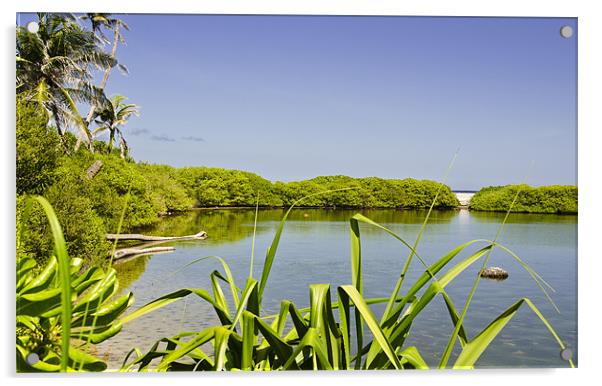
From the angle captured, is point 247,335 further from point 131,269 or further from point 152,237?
point 152,237

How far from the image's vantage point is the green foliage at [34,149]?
2641 mm

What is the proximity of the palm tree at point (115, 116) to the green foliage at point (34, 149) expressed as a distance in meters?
0.24

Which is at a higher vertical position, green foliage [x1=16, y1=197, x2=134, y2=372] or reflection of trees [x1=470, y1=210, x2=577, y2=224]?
reflection of trees [x1=470, y1=210, x2=577, y2=224]

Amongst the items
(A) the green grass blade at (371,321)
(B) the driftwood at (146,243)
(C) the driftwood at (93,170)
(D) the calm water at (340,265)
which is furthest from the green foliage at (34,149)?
(A) the green grass blade at (371,321)

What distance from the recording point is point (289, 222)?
3260 millimetres

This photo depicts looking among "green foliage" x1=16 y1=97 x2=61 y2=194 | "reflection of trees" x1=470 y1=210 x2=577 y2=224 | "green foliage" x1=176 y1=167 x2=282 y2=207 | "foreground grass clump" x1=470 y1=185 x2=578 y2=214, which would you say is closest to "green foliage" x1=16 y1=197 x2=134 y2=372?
"green foliage" x1=16 y1=97 x2=61 y2=194

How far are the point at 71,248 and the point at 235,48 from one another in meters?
1.30

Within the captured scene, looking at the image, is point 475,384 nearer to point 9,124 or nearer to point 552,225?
point 552,225

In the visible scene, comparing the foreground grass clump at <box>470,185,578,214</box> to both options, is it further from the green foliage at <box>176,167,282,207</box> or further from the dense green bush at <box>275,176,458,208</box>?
the green foliage at <box>176,167,282,207</box>

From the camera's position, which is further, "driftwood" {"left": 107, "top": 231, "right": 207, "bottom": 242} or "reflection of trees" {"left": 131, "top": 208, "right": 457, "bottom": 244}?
"reflection of trees" {"left": 131, "top": 208, "right": 457, "bottom": 244}

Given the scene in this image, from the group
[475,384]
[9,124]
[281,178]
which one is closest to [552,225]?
[475,384]

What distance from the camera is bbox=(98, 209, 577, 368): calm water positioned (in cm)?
286

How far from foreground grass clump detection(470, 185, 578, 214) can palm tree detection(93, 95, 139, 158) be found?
175 centimetres
